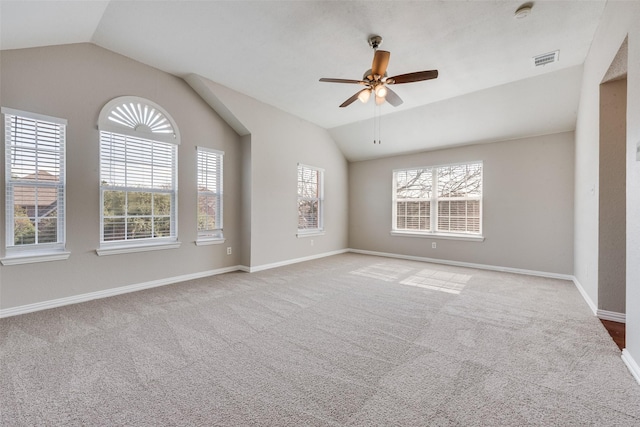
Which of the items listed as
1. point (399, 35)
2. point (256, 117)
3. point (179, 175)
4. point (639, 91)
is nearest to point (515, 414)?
point (639, 91)

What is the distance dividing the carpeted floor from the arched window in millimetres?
867

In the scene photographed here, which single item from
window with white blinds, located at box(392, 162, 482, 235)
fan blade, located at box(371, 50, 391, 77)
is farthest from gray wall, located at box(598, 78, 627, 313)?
window with white blinds, located at box(392, 162, 482, 235)

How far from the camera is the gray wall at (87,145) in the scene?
9.57 ft

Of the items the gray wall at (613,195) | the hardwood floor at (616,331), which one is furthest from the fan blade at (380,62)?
the hardwood floor at (616,331)

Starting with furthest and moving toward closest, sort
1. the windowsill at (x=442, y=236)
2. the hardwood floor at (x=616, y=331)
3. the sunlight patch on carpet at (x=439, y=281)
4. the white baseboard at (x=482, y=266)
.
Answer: the windowsill at (x=442, y=236)
the white baseboard at (x=482, y=266)
the sunlight patch on carpet at (x=439, y=281)
the hardwood floor at (x=616, y=331)

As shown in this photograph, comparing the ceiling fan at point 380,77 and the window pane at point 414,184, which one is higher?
the ceiling fan at point 380,77

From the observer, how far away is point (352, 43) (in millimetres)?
3166

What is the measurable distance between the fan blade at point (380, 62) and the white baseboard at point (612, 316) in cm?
349

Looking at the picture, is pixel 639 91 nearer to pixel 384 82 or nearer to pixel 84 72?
pixel 384 82

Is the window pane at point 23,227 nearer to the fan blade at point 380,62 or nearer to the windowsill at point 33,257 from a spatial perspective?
the windowsill at point 33,257

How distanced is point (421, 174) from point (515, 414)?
520 cm

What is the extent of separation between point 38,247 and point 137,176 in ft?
4.38

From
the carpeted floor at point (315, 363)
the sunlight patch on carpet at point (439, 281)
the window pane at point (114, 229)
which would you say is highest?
the window pane at point (114, 229)

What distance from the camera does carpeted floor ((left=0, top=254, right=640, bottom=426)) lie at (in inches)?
60.2
